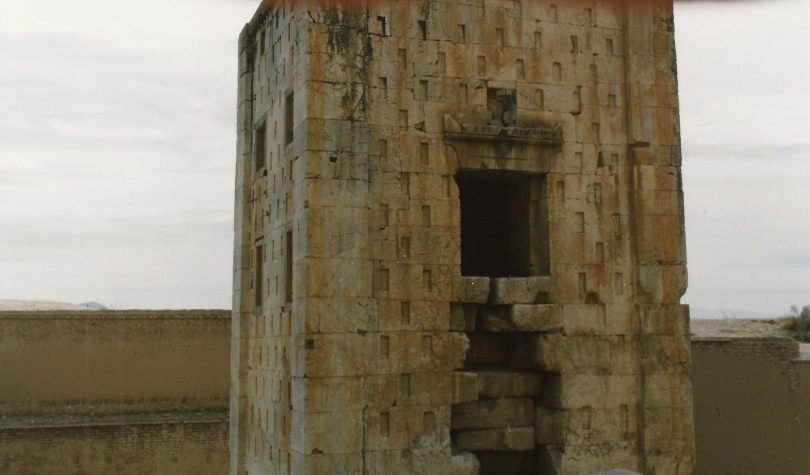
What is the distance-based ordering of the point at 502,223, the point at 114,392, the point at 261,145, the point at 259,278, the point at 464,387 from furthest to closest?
the point at 114,392 → the point at 261,145 → the point at 259,278 → the point at 502,223 → the point at 464,387

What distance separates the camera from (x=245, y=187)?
13.2 metres

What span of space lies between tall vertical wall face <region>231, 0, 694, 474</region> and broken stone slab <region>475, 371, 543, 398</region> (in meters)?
0.03

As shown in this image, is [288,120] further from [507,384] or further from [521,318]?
[507,384]

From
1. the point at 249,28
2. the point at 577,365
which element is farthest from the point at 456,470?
the point at 249,28

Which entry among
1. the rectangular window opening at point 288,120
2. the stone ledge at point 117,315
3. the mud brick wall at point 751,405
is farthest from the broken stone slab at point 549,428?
the stone ledge at point 117,315

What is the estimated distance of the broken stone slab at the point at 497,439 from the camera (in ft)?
34.5

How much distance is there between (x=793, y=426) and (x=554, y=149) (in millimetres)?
8520

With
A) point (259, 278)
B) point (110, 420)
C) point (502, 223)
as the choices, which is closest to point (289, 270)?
point (259, 278)

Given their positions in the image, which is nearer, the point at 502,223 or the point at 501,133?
the point at 501,133

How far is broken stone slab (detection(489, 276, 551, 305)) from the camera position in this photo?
1066 cm

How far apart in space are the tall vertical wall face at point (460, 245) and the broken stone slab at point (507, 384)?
0.03 m

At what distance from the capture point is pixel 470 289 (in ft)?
34.6

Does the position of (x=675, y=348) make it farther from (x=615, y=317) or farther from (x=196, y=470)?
(x=196, y=470)

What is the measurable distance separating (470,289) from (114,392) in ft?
50.7
